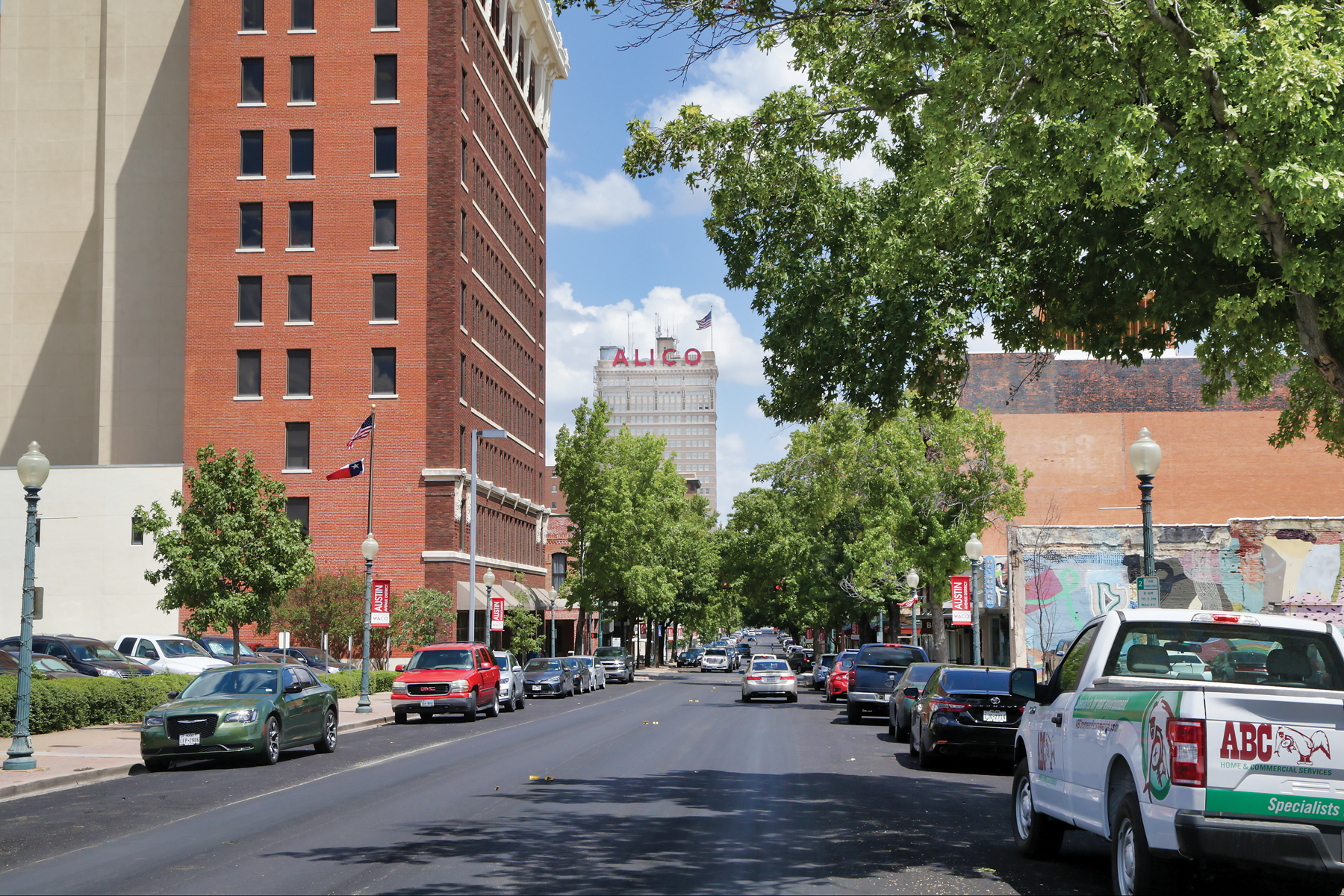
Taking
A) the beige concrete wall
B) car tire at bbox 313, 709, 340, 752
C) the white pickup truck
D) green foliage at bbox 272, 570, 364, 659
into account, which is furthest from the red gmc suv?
the beige concrete wall

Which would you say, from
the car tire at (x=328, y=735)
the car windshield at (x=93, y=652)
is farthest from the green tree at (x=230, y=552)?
the car tire at (x=328, y=735)

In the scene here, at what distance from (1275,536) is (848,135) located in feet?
88.2

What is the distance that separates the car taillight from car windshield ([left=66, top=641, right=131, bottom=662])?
30679 millimetres

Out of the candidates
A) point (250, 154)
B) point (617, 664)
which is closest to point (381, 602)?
point (250, 154)

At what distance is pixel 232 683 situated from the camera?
1998cm

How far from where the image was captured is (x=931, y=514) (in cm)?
4572

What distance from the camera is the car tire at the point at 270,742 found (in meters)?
19.0

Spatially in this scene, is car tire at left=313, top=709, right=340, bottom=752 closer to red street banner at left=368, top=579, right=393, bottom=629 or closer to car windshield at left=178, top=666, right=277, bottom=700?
car windshield at left=178, top=666, right=277, bottom=700

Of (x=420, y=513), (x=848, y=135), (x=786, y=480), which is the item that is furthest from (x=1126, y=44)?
(x=420, y=513)

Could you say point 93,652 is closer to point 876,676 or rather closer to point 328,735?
point 328,735

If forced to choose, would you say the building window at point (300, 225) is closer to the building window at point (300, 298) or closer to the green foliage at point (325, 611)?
the building window at point (300, 298)

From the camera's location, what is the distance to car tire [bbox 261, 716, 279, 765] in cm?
1900

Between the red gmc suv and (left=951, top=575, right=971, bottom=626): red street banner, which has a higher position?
(left=951, top=575, right=971, bottom=626): red street banner

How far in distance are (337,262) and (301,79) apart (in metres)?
8.69
